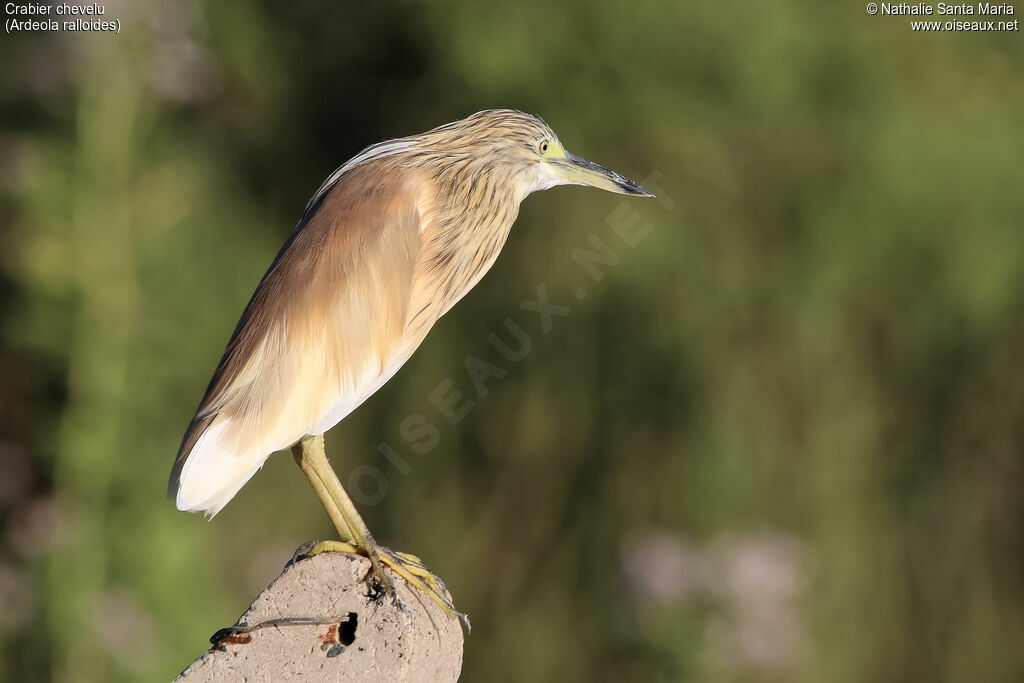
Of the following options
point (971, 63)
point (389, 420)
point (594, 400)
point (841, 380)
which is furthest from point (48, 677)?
point (971, 63)

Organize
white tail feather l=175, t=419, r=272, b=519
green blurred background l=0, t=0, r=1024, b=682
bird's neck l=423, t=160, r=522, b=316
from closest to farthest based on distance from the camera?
1. white tail feather l=175, t=419, r=272, b=519
2. bird's neck l=423, t=160, r=522, b=316
3. green blurred background l=0, t=0, r=1024, b=682

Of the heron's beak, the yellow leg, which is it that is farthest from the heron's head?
the yellow leg

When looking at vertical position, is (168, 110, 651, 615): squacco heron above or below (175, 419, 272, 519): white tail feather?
above

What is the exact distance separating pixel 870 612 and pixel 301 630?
371 cm

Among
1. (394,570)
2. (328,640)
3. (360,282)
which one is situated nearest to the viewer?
(328,640)

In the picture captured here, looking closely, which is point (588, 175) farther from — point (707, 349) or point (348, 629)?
point (707, 349)

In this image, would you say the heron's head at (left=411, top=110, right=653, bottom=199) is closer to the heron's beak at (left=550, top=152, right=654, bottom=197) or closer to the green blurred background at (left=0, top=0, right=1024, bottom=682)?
the heron's beak at (left=550, top=152, right=654, bottom=197)

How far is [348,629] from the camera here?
5.94ft

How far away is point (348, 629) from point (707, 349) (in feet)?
10.7

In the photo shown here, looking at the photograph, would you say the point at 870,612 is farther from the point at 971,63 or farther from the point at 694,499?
the point at 971,63

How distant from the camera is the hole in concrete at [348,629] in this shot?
1801 mm

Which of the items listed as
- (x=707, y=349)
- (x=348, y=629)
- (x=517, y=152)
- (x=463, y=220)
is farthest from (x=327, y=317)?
(x=707, y=349)

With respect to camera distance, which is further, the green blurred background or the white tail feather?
the green blurred background

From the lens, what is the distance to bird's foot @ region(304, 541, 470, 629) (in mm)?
1864
